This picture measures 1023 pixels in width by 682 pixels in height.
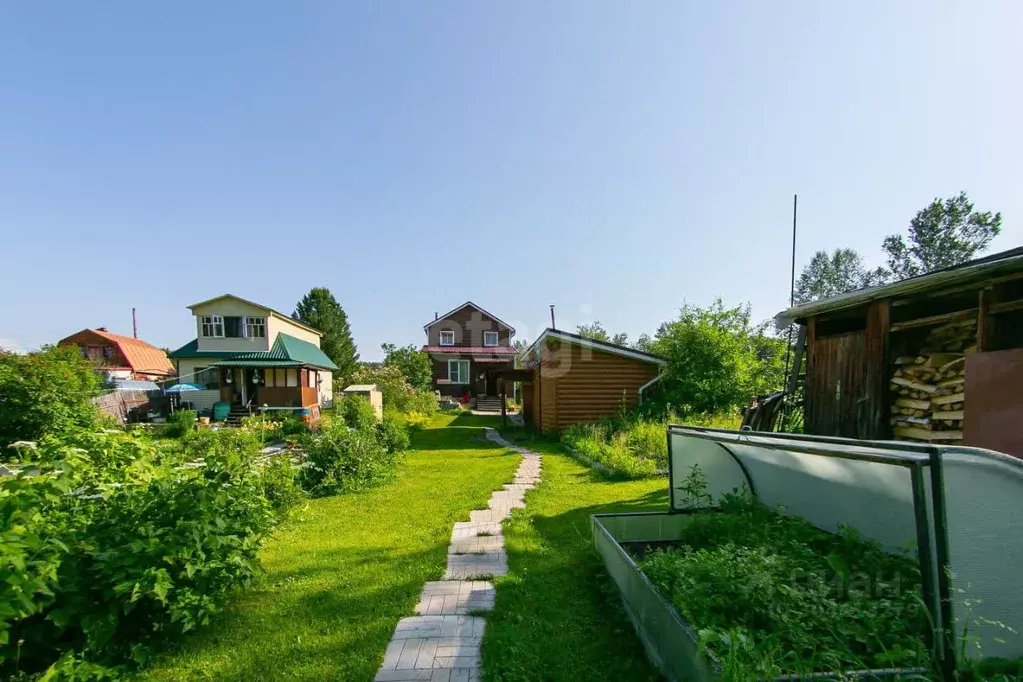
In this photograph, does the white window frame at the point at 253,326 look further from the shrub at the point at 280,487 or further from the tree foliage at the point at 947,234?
the tree foliage at the point at 947,234

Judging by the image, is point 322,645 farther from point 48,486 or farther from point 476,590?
point 48,486

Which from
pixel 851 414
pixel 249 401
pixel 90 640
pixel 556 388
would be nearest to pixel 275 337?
pixel 249 401

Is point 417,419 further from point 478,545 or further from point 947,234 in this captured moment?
point 947,234

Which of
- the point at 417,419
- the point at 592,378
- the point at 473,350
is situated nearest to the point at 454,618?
the point at 592,378

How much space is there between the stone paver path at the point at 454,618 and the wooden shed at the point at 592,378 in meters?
8.26

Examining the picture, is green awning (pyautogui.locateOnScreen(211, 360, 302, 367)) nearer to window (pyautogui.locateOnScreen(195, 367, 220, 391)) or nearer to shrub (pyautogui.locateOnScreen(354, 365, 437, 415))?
window (pyautogui.locateOnScreen(195, 367, 220, 391))

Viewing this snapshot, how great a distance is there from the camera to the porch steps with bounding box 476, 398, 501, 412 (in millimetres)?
26444

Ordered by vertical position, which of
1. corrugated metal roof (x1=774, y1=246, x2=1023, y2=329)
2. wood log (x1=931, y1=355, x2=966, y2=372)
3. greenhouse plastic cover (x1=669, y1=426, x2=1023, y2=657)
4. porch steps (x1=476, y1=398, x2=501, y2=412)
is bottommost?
porch steps (x1=476, y1=398, x2=501, y2=412)

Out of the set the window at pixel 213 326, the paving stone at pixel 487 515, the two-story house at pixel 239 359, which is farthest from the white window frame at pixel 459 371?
the paving stone at pixel 487 515

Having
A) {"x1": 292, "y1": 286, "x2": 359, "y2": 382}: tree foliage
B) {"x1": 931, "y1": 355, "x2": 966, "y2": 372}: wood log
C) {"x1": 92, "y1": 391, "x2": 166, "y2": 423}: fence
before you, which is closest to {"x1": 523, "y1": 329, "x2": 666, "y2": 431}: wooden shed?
{"x1": 931, "y1": 355, "x2": 966, "y2": 372}: wood log

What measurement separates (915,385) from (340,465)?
28.4 feet

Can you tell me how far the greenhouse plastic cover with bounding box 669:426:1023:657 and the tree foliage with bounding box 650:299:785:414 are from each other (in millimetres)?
9132

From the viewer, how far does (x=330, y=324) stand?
3691 cm

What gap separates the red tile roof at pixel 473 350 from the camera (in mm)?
30859
